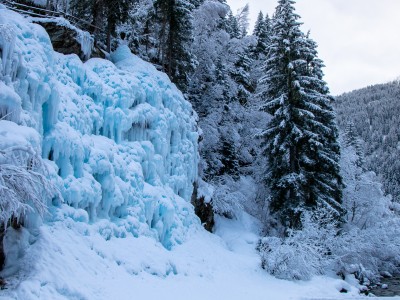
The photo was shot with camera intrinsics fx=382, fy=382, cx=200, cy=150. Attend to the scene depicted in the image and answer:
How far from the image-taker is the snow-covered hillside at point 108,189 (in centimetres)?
916

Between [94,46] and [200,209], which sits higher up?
[94,46]

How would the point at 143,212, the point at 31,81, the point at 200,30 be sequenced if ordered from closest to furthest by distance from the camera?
the point at 31,81 → the point at 143,212 → the point at 200,30

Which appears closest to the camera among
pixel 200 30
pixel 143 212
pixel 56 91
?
pixel 56 91

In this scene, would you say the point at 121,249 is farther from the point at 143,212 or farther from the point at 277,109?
the point at 277,109

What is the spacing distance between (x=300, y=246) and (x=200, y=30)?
16.0 m

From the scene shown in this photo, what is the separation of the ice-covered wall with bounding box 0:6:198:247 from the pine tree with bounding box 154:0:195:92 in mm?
4220

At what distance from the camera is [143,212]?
48.4 feet

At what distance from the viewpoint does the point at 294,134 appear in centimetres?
2178

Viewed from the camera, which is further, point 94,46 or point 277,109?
point 277,109

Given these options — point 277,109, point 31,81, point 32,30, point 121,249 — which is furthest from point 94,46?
point 277,109

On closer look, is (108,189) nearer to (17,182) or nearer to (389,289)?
(17,182)

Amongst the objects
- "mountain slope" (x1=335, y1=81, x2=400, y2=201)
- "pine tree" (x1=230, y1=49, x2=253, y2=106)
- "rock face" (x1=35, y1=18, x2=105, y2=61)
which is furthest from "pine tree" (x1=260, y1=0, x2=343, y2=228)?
"mountain slope" (x1=335, y1=81, x2=400, y2=201)

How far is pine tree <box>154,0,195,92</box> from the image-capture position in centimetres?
2305

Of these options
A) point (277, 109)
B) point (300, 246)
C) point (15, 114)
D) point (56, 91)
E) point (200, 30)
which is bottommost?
point (300, 246)
